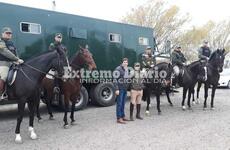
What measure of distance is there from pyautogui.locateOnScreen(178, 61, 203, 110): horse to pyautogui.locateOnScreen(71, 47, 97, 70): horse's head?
13.8 feet

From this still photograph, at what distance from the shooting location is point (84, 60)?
9.42 metres

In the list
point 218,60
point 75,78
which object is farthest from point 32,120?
point 218,60

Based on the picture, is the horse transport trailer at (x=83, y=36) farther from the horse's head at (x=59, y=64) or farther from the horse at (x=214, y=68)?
the horse at (x=214, y=68)

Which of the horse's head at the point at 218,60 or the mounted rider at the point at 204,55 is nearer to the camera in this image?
the horse's head at the point at 218,60

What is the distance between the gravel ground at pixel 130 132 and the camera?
707 centimetres

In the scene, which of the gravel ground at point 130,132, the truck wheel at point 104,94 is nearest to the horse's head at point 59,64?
the gravel ground at point 130,132

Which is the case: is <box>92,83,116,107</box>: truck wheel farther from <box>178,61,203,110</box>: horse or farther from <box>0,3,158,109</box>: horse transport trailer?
<box>178,61,203,110</box>: horse

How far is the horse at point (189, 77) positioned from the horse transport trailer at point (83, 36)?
2.82 meters

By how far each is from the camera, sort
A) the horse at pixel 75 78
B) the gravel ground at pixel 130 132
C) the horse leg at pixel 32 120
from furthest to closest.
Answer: the horse at pixel 75 78 → the horse leg at pixel 32 120 → the gravel ground at pixel 130 132

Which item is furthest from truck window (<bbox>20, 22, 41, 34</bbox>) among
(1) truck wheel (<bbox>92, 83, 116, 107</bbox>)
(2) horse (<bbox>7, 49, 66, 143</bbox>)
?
(1) truck wheel (<bbox>92, 83, 116, 107</bbox>)

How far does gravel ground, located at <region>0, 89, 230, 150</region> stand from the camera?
707cm

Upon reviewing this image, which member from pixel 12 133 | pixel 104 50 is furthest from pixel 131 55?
pixel 12 133

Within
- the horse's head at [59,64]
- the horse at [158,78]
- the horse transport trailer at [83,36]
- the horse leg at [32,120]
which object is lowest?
the horse leg at [32,120]

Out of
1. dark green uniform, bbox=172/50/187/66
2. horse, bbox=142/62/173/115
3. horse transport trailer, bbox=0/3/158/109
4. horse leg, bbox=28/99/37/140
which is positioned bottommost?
horse leg, bbox=28/99/37/140
